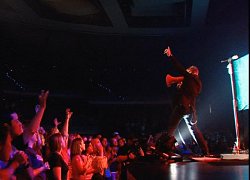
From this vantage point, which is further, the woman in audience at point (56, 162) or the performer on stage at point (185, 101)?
the performer on stage at point (185, 101)

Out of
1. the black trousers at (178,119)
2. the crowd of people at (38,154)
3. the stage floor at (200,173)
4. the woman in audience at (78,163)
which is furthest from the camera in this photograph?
the woman in audience at (78,163)

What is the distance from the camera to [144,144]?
671cm

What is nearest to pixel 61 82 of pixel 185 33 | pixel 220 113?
pixel 185 33

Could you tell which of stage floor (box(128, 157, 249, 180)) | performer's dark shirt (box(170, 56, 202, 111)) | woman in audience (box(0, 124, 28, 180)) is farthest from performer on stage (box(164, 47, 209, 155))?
woman in audience (box(0, 124, 28, 180))

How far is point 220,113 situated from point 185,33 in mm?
3138

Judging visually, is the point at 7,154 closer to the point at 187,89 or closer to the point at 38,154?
the point at 38,154

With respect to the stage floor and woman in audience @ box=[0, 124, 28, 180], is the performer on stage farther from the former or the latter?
woman in audience @ box=[0, 124, 28, 180]

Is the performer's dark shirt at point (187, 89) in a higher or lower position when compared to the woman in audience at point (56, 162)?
higher

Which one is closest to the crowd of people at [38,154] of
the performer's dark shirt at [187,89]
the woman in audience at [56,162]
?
the woman in audience at [56,162]

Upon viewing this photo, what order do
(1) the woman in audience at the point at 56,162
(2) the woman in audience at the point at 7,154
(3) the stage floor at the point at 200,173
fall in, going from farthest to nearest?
(1) the woman in audience at the point at 56,162 < (2) the woman in audience at the point at 7,154 < (3) the stage floor at the point at 200,173

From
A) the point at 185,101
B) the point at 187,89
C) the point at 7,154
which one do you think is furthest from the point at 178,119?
the point at 7,154

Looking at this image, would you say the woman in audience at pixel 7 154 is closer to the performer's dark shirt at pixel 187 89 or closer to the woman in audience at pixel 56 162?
the woman in audience at pixel 56 162

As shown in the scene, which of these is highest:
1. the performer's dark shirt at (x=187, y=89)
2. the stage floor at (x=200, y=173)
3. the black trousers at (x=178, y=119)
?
the performer's dark shirt at (x=187, y=89)

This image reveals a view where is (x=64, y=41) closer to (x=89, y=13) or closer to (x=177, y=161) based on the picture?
(x=89, y=13)
